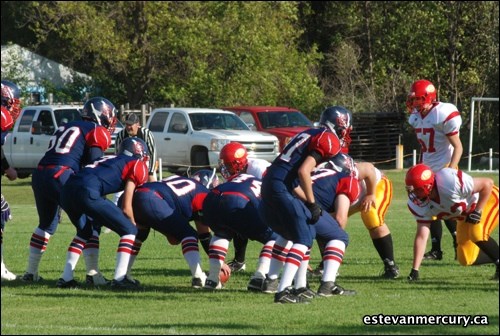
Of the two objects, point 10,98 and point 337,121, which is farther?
point 10,98

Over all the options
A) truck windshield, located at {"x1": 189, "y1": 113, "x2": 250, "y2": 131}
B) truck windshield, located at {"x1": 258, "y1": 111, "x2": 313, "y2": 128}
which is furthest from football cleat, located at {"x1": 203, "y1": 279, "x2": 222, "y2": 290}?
truck windshield, located at {"x1": 258, "y1": 111, "x2": 313, "y2": 128}

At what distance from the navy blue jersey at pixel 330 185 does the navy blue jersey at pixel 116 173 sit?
63.2 inches

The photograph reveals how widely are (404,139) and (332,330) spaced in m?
28.3

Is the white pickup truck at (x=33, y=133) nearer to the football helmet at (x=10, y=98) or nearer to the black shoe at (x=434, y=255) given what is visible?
the black shoe at (x=434, y=255)

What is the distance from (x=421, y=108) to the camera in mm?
11875

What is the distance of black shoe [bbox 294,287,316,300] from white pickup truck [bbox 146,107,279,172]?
1551 cm

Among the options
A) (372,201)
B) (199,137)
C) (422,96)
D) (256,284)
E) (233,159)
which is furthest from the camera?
(199,137)

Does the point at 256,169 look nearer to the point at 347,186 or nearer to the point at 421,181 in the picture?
the point at 347,186

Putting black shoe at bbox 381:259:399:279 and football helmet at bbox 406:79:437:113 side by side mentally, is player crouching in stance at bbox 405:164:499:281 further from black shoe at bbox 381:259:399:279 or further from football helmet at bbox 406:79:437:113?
football helmet at bbox 406:79:437:113

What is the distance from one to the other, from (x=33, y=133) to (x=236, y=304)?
60.0 feet

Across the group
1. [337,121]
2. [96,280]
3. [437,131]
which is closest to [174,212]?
[96,280]

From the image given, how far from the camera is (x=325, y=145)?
894 centimetres

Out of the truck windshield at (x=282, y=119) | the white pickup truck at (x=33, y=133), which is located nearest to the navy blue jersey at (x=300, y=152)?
the white pickup truck at (x=33, y=133)

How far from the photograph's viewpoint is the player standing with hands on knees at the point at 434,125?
1174cm
